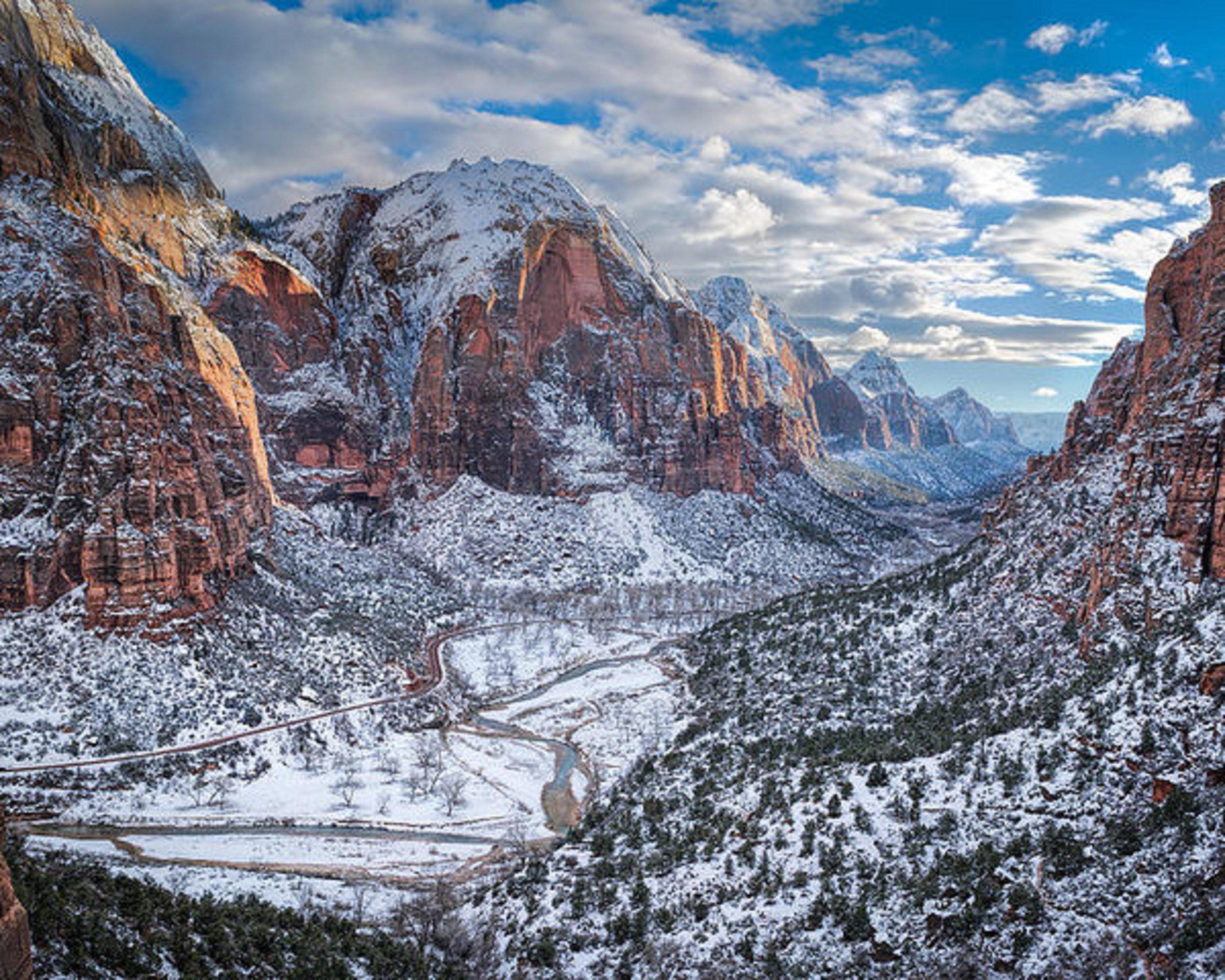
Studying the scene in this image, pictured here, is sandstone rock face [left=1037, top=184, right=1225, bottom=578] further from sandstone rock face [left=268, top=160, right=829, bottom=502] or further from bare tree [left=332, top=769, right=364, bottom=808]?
sandstone rock face [left=268, top=160, right=829, bottom=502]

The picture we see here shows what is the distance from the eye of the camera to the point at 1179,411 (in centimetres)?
5188

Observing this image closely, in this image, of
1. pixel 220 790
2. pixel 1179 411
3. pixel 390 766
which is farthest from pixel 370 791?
pixel 1179 411

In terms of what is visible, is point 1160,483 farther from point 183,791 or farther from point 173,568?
point 173,568

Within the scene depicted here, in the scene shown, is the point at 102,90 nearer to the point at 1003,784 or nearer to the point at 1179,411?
the point at 1179,411

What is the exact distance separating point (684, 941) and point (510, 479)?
131 m

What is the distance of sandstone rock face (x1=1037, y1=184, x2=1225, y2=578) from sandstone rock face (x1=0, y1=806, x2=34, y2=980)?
51.9 meters

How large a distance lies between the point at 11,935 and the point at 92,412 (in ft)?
218

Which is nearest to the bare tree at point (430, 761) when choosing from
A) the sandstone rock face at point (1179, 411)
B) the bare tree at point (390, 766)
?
the bare tree at point (390, 766)

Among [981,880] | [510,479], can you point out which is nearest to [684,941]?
[981,880]

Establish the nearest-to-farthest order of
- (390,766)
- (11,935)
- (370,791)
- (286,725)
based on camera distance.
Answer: (11,935), (370,791), (390,766), (286,725)

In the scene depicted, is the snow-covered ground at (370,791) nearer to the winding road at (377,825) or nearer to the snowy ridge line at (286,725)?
the winding road at (377,825)

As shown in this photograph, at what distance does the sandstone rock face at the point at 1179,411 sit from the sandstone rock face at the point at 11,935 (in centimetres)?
5188

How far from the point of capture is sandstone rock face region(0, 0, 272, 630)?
6800 cm

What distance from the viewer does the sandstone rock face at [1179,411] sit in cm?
4584
